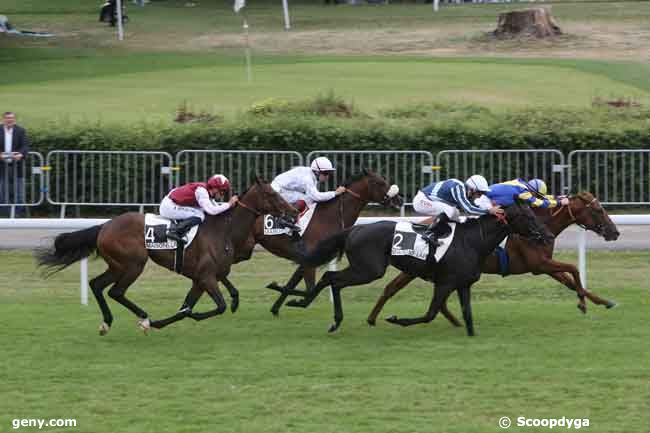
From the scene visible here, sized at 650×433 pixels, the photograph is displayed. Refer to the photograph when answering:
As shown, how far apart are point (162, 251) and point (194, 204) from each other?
0.50 meters

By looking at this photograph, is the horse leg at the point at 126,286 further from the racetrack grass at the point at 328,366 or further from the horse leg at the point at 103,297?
the racetrack grass at the point at 328,366

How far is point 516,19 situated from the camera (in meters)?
29.9

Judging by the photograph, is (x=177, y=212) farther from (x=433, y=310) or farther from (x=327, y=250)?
(x=433, y=310)

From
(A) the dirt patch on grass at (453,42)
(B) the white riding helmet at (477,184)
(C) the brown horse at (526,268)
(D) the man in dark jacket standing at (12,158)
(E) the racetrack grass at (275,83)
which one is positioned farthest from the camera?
(A) the dirt patch on grass at (453,42)

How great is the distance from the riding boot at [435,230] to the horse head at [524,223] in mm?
511

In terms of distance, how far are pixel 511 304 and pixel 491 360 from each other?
96.9 inches

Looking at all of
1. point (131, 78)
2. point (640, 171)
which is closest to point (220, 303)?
point (640, 171)

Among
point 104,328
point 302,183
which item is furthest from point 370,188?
point 104,328

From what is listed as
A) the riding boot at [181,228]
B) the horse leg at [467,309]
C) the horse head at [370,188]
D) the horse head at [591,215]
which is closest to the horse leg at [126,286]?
the riding boot at [181,228]

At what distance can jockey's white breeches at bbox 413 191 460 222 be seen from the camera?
10.4 metres

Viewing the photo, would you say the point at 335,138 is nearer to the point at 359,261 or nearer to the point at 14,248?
the point at 14,248

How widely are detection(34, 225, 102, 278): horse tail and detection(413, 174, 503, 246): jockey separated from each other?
2.75m

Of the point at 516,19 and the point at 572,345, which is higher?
the point at 516,19

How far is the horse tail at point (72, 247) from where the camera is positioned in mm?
10398
